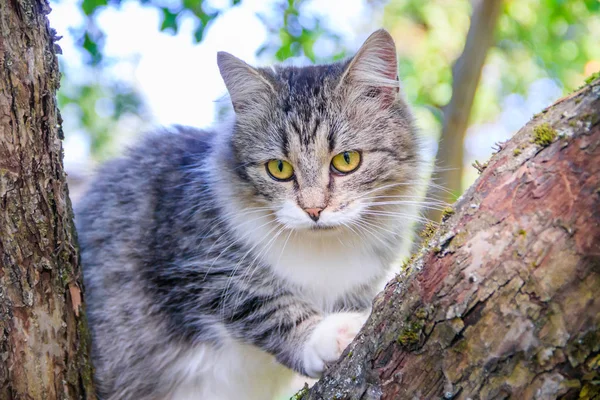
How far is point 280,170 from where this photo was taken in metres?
2.20

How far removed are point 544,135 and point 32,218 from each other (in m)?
1.41

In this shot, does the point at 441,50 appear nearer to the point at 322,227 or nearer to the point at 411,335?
the point at 322,227

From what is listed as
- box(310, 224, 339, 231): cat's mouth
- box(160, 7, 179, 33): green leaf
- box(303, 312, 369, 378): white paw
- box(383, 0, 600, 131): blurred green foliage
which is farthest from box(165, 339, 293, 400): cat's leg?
box(383, 0, 600, 131): blurred green foliage

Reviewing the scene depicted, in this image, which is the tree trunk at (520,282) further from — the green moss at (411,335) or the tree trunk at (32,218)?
the tree trunk at (32,218)

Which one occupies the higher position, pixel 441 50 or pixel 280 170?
pixel 441 50

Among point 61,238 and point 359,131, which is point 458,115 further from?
point 61,238

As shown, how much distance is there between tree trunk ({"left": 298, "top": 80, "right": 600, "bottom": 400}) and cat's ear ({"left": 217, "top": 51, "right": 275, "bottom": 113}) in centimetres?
123

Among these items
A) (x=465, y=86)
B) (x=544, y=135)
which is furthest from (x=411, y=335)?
(x=465, y=86)

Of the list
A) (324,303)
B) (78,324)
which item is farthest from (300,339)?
(78,324)

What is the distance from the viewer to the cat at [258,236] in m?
2.13

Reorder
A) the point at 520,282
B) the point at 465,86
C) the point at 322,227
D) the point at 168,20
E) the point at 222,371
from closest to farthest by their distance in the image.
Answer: the point at 520,282 < the point at 322,227 < the point at 222,371 < the point at 168,20 < the point at 465,86

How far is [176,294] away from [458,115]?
167cm

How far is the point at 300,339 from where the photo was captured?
2.08m

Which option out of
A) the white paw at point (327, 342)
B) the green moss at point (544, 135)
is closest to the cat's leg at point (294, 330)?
the white paw at point (327, 342)
